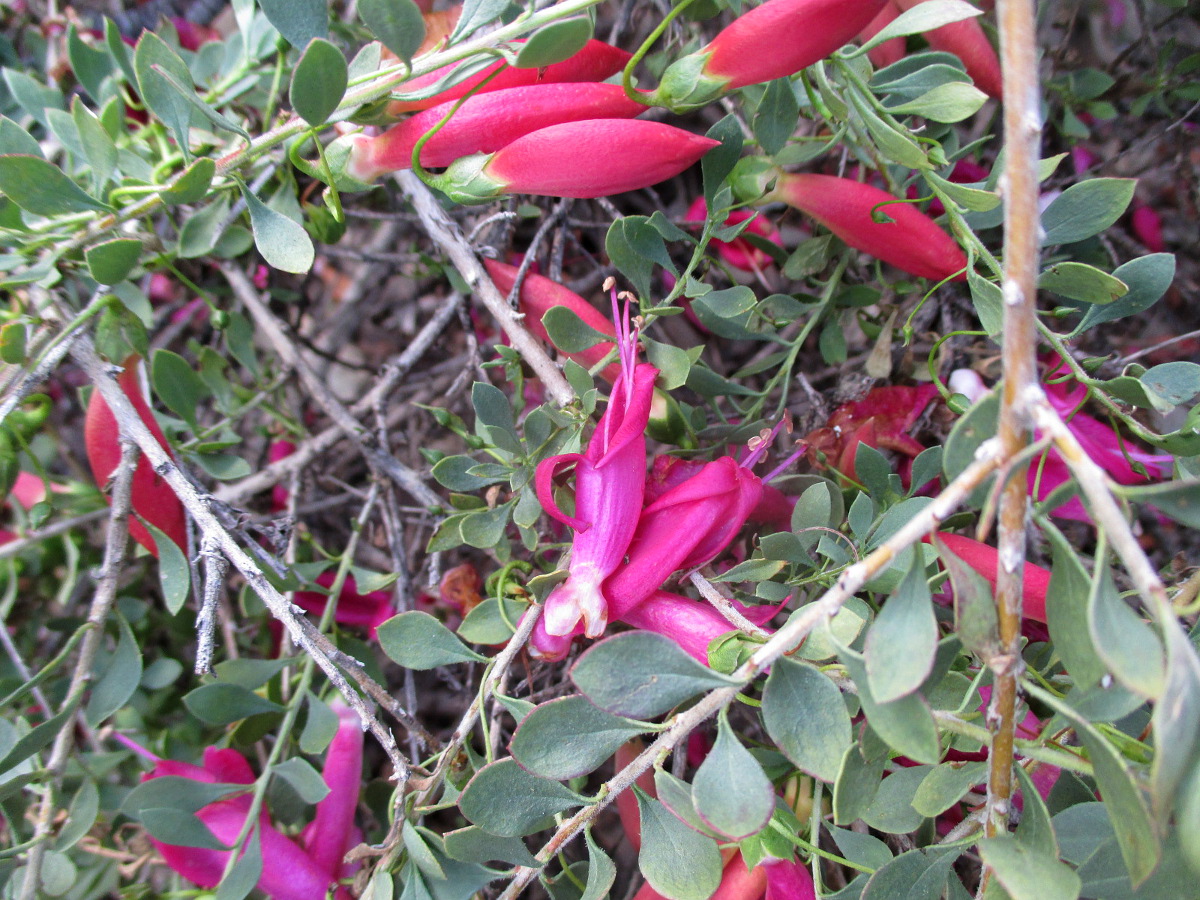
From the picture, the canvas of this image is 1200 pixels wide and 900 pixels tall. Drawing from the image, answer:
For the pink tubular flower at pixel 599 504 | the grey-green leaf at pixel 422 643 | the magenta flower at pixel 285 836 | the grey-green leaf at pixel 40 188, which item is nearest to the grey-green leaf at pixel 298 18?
the grey-green leaf at pixel 40 188

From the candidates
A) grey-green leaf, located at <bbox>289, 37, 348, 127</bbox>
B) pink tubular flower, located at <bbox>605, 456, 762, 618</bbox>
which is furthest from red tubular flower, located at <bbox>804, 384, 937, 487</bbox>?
grey-green leaf, located at <bbox>289, 37, 348, 127</bbox>

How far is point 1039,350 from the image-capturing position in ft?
3.15

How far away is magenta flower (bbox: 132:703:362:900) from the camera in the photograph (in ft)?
2.61

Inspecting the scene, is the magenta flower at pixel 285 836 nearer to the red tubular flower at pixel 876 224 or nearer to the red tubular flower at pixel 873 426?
the red tubular flower at pixel 873 426

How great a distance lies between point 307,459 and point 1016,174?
0.91m

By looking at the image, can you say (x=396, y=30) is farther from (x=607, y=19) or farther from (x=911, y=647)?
(x=607, y=19)

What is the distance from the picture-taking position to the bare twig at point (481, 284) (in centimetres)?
78

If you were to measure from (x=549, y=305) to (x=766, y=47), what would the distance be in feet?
1.09

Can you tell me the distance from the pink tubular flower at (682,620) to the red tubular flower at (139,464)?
54 centimetres

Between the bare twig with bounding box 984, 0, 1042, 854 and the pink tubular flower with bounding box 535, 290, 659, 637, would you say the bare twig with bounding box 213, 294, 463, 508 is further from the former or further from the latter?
the bare twig with bounding box 984, 0, 1042, 854

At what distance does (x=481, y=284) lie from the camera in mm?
833

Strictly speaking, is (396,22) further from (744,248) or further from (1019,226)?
(744,248)

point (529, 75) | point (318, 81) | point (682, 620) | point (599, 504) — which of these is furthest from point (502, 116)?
point (682, 620)

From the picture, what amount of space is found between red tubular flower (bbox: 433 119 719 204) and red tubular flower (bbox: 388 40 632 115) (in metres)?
0.06
